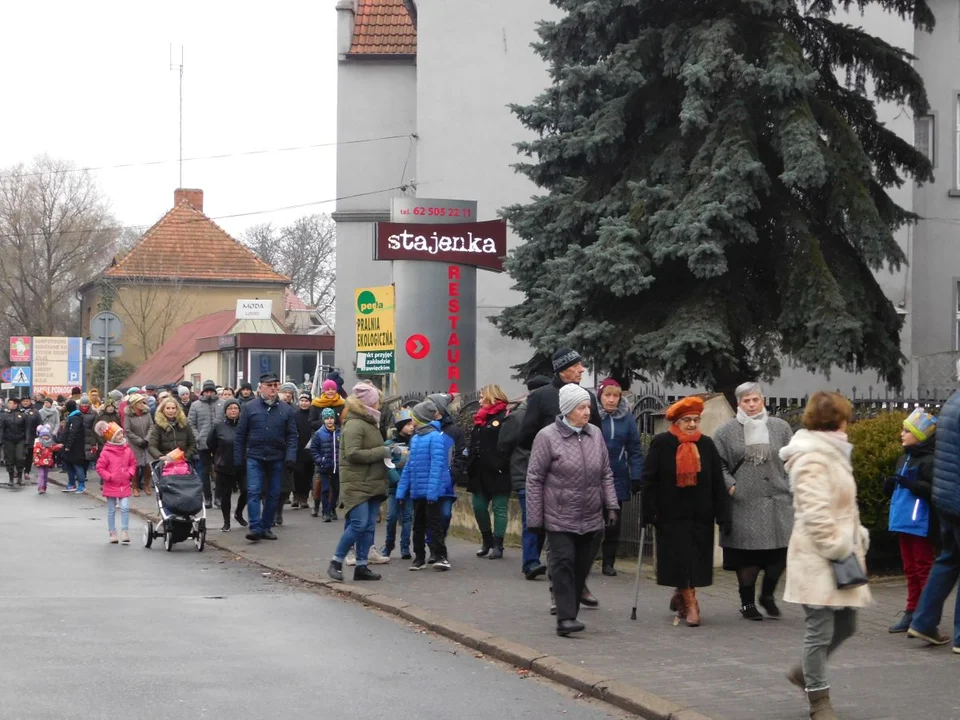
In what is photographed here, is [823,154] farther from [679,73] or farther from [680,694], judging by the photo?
[680,694]

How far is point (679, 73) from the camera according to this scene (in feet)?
59.5

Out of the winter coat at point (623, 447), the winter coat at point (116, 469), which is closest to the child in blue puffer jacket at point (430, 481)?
the winter coat at point (623, 447)

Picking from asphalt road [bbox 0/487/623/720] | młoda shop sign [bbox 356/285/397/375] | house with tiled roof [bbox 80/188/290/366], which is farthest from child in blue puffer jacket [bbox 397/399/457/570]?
house with tiled roof [bbox 80/188/290/366]

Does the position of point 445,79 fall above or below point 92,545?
above

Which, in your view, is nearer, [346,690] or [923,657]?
[346,690]

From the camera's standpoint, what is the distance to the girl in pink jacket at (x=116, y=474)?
17594 mm

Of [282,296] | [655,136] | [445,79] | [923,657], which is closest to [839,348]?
[655,136]

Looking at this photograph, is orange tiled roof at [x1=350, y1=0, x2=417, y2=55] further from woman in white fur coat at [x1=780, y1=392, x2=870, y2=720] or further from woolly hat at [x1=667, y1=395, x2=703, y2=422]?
woman in white fur coat at [x1=780, y1=392, x2=870, y2=720]

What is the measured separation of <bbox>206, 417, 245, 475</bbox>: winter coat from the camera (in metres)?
18.8

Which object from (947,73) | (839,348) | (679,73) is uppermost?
(947,73)

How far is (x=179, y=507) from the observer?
16.5 meters

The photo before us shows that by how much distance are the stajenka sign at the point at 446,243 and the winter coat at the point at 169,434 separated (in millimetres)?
8231

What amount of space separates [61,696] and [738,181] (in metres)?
11.7

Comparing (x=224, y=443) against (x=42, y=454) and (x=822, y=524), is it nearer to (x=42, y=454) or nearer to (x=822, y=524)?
(x=42, y=454)
